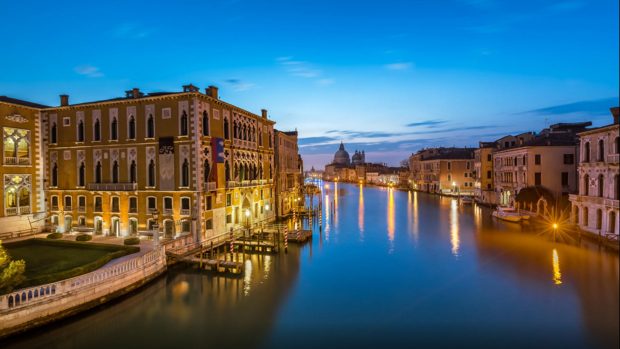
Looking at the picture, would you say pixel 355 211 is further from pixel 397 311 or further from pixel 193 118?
pixel 397 311

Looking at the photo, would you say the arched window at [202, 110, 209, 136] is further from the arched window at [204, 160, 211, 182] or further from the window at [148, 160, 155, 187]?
the window at [148, 160, 155, 187]

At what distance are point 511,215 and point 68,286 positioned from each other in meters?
40.9

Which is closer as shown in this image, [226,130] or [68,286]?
[68,286]

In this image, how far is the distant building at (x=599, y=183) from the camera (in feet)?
90.4

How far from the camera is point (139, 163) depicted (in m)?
27.1

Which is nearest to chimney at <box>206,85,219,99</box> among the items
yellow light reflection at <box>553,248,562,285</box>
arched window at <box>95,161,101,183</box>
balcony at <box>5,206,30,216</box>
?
arched window at <box>95,161,101,183</box>

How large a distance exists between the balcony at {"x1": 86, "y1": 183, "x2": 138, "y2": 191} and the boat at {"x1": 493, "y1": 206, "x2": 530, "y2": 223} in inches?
1474

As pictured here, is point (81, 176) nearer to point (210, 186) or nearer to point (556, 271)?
point (210, 186)

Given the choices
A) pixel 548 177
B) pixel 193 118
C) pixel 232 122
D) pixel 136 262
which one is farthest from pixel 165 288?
pixel 548 177

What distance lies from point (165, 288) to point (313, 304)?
7.97 m

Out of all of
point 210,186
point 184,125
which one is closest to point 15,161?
point 184,125

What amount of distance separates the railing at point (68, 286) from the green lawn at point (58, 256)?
1.31 feet

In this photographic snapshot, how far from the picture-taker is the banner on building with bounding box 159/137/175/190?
85.8ft

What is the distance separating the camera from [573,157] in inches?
1642
